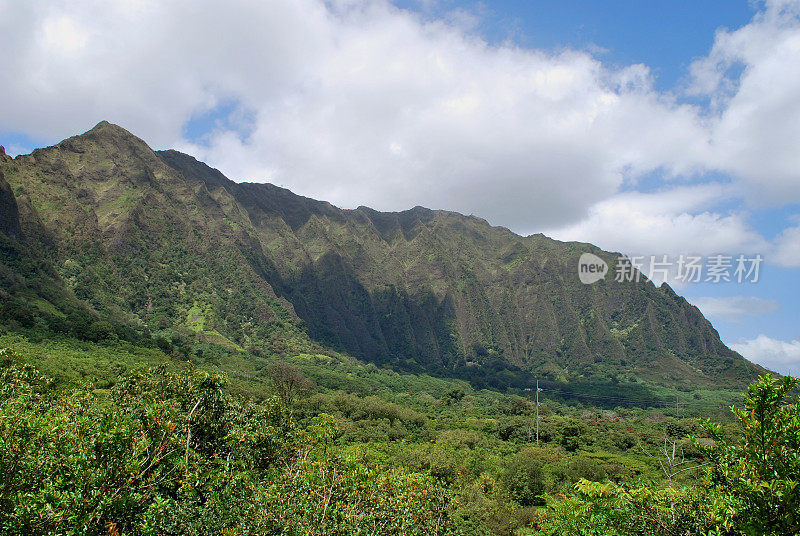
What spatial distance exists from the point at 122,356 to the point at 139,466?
97.1 metres

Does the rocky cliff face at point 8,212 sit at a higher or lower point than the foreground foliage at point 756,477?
higher

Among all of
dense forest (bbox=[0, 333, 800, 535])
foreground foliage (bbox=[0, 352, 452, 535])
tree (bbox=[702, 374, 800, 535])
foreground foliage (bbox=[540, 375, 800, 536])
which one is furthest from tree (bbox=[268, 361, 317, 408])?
tree (bbox=[702, 374, 800, 535])

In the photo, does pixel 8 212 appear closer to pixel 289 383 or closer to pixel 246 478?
pixel 289 383

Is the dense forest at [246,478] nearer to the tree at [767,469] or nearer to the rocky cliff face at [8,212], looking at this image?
the tree at [767,469]

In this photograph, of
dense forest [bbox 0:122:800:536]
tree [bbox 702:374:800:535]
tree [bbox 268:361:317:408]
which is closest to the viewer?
tree [bbox 702:374:800:535]

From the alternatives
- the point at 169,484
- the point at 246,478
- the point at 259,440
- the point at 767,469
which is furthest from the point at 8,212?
the point at 767,469

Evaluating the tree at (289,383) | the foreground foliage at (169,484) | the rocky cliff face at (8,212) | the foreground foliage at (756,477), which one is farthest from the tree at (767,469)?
the rocky cliff face at (8,212)

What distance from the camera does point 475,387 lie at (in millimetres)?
195375

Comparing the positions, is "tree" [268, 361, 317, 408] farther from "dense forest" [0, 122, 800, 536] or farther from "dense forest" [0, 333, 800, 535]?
"dense forest" [0, 333, 800, 535]

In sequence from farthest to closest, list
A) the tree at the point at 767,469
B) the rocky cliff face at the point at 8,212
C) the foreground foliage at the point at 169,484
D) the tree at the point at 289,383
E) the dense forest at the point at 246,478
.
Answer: the rocky cliff face at the point at 8,212 < the tree at the point at 289,383 < the foreground foliage at the point at 169,484 < the dense forest at the point at 246,478 < the tree at the point at 767,469

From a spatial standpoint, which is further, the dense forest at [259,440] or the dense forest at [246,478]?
the dense forest at [259,440]

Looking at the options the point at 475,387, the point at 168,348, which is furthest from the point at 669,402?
the point at 168,348

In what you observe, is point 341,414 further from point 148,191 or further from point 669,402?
point 148,191

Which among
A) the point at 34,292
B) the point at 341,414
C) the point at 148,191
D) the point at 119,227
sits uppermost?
the point at 148,191
